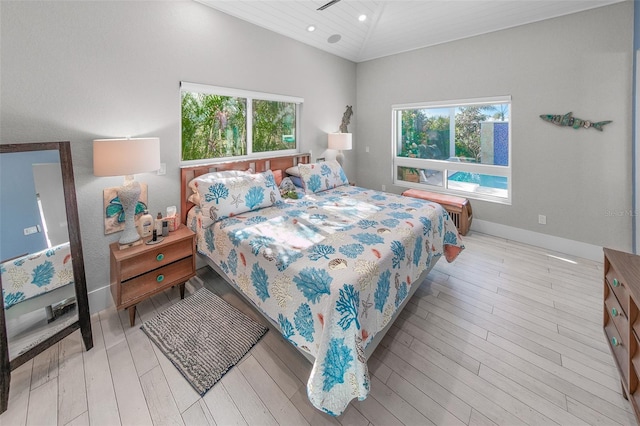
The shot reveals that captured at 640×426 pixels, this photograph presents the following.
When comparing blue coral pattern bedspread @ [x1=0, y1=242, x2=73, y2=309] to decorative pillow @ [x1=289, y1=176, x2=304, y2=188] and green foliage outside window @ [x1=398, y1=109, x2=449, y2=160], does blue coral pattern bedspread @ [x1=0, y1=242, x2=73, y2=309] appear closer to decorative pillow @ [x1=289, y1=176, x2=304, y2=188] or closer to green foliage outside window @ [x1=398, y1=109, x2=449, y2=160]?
decorative pillow @ [x1=289, y1=176, x2=304, y2=188]

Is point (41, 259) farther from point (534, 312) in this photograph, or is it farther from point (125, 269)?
point (534, 312)

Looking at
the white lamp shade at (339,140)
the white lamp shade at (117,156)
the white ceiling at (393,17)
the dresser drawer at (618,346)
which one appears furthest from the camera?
the white lamp shade at (339,140)

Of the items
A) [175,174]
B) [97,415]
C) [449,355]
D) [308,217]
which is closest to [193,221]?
[175,174]

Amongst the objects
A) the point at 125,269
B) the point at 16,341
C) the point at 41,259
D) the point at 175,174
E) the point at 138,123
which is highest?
the point at 138,123

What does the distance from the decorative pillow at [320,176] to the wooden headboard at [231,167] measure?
36 cm

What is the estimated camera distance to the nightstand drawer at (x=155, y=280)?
2166 millimetres

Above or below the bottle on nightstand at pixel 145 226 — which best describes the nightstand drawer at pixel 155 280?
below

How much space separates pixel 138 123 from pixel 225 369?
2.29 m

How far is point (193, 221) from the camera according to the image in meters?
2.84

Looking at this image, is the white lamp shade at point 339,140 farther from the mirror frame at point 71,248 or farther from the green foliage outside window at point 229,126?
the mirror frame at point 71,248

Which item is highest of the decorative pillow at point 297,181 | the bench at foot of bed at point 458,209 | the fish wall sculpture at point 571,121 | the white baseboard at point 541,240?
the fish wall sculpture at point 571,121

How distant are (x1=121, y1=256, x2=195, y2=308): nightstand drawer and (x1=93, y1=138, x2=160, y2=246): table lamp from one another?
33cm

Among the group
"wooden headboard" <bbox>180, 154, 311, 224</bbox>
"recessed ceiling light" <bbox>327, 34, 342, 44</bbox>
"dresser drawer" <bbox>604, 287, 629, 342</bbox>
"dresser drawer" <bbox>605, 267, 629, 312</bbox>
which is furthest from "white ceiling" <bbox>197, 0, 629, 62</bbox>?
"dresser drawer" <bbox>604, 287, 629, 342</bbox>

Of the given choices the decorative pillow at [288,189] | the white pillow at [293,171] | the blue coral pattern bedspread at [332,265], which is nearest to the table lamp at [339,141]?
the white pillow at [293,171]
